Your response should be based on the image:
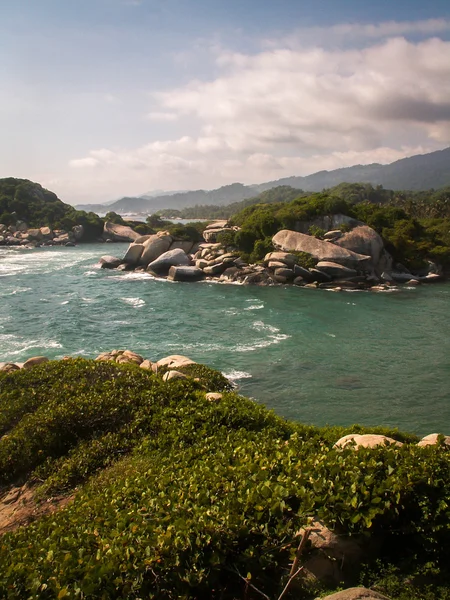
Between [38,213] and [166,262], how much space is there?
2248 inches

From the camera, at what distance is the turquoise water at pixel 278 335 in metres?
19.1

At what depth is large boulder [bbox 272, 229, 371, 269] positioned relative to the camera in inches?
1801

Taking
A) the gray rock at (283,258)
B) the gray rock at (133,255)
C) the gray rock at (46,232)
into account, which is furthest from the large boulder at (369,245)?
the gray rock at (46,232)

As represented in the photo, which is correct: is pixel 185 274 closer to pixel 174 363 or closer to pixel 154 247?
pixel 154 247

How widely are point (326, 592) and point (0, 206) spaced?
105120 mm

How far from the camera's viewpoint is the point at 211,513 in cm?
616

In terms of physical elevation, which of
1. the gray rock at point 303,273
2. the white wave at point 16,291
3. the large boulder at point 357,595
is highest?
the large boulder at point 357,595

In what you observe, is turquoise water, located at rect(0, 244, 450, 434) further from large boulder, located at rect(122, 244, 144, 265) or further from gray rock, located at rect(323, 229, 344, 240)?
gray rock, located at rect(323, 229, 344, 240)

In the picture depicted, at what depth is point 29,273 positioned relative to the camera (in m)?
51.8

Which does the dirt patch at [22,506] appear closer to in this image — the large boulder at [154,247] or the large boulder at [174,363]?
the large boulder at [174,363]

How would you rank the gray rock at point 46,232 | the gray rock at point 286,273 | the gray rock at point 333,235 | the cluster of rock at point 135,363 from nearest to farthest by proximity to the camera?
the cluster of rock at point 135,363, the gray rock at point 286,273, the gray rock at point 333,235, the gray rock at point 46,232

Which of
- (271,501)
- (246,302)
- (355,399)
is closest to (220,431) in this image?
(271,501)

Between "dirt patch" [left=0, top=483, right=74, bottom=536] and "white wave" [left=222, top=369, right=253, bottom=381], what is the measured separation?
38.7 ft

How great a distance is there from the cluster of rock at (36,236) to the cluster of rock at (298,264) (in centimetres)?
3404
